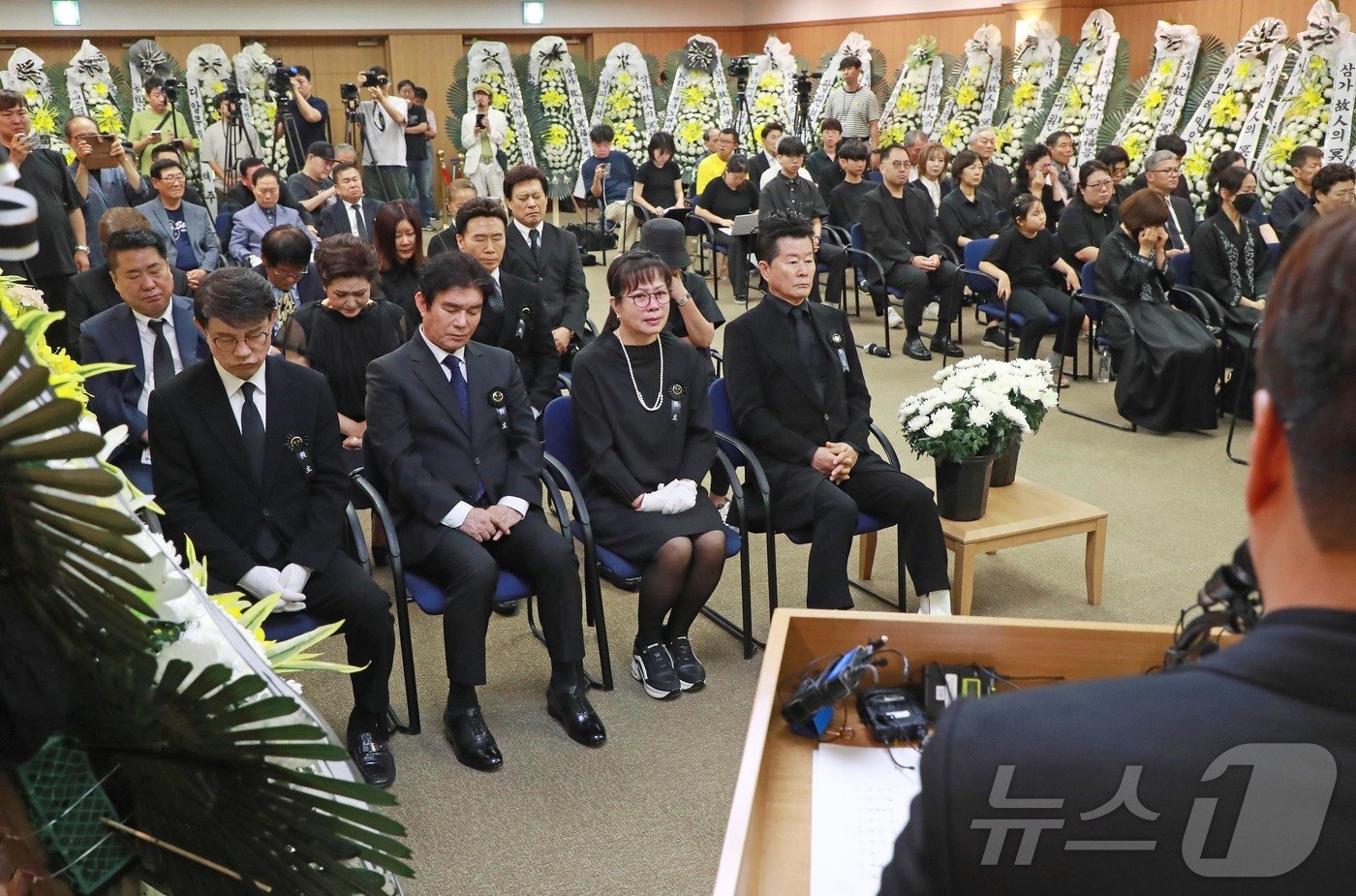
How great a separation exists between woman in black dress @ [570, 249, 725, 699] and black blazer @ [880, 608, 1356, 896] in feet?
9.01

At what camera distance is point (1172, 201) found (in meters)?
7.43

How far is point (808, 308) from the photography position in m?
3.98

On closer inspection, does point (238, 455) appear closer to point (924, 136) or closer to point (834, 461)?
point (834, 461)

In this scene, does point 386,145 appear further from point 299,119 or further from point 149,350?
point 149,350

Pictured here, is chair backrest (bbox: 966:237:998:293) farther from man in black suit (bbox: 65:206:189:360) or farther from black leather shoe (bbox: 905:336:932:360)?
man in black suit (bbox: 65:206:189:360)

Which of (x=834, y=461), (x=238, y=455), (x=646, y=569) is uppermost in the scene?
(x=238, y=455)

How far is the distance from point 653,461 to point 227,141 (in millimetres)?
7352

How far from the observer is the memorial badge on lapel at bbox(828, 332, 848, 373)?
13.0 ft

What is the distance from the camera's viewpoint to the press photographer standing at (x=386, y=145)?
10.7m

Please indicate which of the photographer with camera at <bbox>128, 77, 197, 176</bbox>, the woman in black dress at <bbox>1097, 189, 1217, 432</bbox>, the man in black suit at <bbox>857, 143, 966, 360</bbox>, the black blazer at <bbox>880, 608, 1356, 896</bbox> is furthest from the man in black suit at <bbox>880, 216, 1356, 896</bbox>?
the photographer with camera at <bbox>128, 77, 197, 176</bbox>

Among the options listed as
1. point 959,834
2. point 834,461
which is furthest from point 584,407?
point 959,834

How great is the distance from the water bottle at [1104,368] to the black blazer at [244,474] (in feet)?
17.0

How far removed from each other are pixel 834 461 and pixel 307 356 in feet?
6.11

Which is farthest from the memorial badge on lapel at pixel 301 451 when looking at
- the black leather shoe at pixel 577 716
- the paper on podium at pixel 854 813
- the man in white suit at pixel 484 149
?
the man in white suit at pixel 484 149
